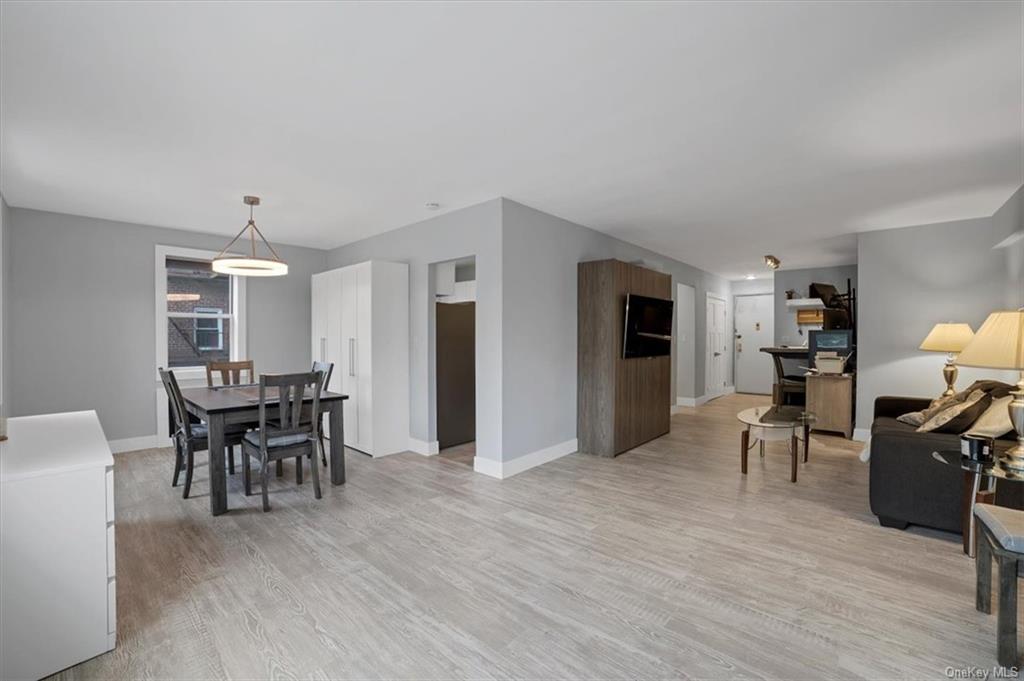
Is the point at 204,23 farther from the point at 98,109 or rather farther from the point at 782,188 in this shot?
the point at 782,188

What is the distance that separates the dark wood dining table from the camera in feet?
10.5

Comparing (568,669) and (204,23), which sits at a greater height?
(204,23)

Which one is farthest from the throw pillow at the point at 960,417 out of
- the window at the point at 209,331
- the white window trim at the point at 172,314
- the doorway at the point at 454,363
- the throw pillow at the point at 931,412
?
the window at the point at 209,331

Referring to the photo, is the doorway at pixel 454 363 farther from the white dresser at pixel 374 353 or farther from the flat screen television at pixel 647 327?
the flat screen television at pixel 647 327

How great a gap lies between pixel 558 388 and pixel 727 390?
6.35m

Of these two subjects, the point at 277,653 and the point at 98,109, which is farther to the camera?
the point at 98,109

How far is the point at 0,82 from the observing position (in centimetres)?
214

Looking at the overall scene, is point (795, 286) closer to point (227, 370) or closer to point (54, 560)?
point (227, 370)

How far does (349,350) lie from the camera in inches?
197

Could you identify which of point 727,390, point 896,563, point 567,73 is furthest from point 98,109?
point 727,390

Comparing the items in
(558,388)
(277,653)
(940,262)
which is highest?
(940,262)

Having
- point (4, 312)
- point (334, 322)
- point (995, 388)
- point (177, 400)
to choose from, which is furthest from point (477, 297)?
point (4, 312)

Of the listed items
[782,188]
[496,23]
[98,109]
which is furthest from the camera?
[782,188]

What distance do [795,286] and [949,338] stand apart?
3.94 metres
